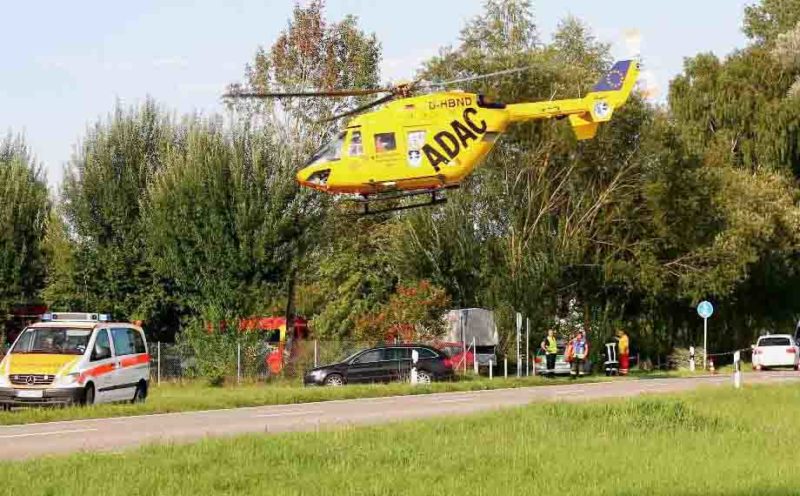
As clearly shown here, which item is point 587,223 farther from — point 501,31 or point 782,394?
point 782,394

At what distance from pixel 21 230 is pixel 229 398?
2048cm

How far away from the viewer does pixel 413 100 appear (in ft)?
105

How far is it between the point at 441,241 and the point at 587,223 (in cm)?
677

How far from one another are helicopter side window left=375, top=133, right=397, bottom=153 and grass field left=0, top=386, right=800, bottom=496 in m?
13.4

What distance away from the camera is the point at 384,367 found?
36.0m

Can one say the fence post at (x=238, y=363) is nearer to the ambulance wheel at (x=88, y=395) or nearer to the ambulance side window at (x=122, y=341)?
the ambulance side window at (x=122, y=341)

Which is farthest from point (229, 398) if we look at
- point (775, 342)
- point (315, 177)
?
point (775, 342)

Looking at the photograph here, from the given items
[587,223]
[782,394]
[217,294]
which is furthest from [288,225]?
[782,394]

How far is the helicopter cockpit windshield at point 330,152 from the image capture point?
105 ft

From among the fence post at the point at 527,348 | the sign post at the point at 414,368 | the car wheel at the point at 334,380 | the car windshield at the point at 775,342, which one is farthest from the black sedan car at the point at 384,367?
the car windshield at the point at 775,342

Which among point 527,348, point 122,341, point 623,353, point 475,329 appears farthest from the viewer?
point 623,353

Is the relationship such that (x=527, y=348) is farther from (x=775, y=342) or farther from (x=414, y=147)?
(x=414, y=147)

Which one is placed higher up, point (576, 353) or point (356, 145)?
point (356, 145)

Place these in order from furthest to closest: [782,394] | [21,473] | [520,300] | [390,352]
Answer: [520,300], [390,352], [782,394], [21,473]
